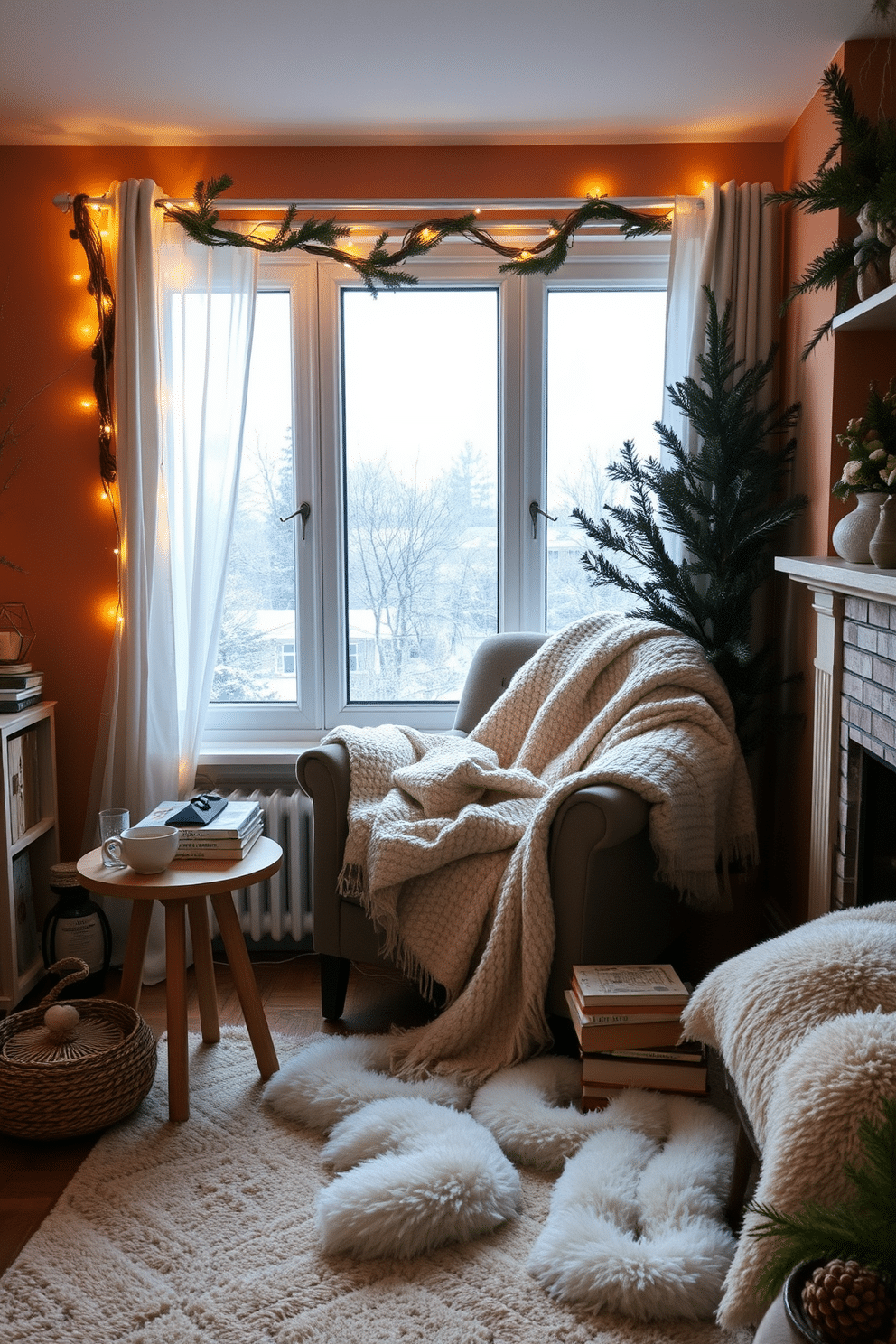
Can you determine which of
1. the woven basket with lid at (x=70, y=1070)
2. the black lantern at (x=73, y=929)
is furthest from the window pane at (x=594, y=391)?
the woven basket with lid at (x=70, y=1070)

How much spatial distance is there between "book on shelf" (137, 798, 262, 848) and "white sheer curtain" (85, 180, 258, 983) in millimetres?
609

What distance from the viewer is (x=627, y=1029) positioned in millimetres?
2166

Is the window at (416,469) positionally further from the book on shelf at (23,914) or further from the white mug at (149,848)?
the white mug at (149,848)

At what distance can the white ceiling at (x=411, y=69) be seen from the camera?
7.93ft

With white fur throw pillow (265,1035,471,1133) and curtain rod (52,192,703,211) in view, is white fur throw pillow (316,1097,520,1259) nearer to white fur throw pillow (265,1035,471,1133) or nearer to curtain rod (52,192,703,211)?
white fur throw pillow (265,1035,471,1133)

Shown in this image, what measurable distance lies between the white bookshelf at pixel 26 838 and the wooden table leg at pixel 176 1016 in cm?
72

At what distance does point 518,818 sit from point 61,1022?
112cm

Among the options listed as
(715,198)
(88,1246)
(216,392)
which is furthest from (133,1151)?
(715,198)

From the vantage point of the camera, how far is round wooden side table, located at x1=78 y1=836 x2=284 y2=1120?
2.25 m

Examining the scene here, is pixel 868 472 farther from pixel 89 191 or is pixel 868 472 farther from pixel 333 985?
pixel 89 191

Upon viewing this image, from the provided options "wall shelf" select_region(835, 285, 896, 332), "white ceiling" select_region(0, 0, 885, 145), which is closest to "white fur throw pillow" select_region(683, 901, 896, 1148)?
"wall shelf" select_region(835, 285, 896, 332)

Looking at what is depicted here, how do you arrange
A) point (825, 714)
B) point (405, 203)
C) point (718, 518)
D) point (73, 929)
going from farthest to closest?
1. point (405, 203)
2. point (73, 929)
3. point (718, 518)
4. point (825, 714)

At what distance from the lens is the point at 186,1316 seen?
5.50 feet

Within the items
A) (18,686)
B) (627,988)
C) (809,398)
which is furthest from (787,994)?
(18,686)
